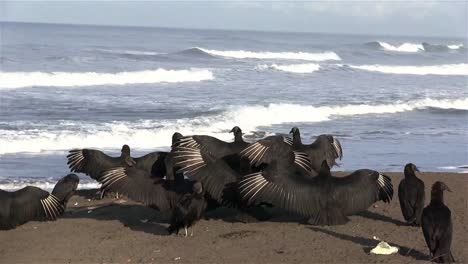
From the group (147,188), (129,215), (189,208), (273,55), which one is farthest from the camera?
(273,55)

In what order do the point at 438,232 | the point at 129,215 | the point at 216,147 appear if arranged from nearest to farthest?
the point at 438,232
the point at 129,215
the point at 216,147

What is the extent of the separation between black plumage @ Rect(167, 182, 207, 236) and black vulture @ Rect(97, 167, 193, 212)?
33 cm

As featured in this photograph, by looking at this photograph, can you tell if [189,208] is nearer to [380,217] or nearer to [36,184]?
[380,217]

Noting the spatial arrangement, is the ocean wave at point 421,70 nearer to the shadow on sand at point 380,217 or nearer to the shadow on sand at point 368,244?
the shadow on sand at point 380,217

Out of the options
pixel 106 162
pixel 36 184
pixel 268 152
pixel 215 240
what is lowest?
pixel 215 240

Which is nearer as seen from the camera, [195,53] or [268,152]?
[268,152]

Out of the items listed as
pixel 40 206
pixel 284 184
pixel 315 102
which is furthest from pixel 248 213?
pixel 315 102

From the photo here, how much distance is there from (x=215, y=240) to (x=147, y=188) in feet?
3.53

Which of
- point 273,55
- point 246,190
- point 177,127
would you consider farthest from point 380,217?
point 273,55

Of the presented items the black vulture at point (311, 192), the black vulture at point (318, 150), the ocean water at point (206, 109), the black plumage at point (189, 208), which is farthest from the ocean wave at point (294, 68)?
the black plumage at point (189, 208)

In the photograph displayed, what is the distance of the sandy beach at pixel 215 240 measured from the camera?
7812 mm

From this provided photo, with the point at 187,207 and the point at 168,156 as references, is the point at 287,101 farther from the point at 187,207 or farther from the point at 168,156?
the point at 187,207

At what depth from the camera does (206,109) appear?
2197 centimetres

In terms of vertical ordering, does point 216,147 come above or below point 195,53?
below
